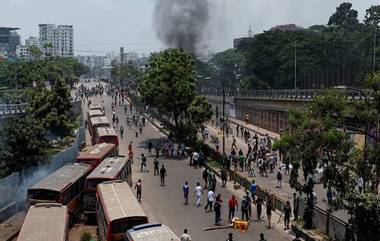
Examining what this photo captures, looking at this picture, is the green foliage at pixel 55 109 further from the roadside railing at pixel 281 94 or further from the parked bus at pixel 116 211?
the parked bus at pixel 116 211

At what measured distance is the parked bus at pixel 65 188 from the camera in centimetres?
2658

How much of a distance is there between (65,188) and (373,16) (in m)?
98.9

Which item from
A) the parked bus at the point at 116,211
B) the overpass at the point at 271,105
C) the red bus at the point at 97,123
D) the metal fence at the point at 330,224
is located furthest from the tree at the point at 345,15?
the parked bus at the point at 116,211

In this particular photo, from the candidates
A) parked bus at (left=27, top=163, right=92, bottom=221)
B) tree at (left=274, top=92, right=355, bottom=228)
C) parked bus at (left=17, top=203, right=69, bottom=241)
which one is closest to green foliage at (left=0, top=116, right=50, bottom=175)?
parked bus at (left=27, top=163, right=92, bottom=221)

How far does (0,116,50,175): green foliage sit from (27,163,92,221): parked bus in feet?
13.9

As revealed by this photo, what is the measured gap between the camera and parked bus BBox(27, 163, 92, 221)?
26581 mm

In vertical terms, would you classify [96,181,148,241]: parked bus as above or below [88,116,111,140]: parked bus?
below

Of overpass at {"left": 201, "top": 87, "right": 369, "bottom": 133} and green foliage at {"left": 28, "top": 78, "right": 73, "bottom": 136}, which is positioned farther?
overpass at {"left": 201, "top": 87, "right": 369, "bottom": 133}

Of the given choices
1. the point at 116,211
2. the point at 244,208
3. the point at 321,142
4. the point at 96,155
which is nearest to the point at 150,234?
the point at 116,211

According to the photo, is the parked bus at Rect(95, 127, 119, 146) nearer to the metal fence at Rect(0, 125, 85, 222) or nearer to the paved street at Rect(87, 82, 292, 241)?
the paved street at Rect(87, 82, 292, 241)

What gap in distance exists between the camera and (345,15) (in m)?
130

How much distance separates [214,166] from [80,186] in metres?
15.7

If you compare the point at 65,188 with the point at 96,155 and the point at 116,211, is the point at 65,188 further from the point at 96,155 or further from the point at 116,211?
the point at 96,155

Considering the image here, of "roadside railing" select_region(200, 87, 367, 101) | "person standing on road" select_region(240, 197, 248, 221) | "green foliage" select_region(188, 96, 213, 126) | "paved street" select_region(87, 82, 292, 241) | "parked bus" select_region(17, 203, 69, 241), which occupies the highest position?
"roadside railing" select_region(200, 87, 367, 101)
